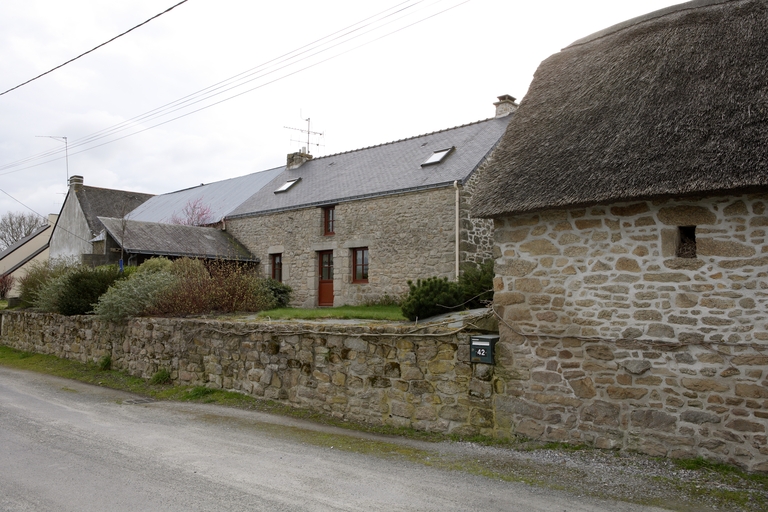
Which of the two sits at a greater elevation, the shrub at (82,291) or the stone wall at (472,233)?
the stone wall at (472,233)

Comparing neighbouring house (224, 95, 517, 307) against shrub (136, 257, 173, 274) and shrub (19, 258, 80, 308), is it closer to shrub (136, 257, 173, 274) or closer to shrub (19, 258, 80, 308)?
shrub (136, 257, 173, 274)

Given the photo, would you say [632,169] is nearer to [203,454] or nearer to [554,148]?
[554,148]

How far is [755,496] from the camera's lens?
17.1 ft

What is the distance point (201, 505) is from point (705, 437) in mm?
4913

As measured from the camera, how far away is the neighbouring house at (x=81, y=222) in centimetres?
2348

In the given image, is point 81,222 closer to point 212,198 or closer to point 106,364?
point 212,198

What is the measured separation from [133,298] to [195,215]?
13.6 metres

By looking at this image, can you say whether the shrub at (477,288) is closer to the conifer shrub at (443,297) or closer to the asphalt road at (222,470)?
the conifer shrub at (443,297)

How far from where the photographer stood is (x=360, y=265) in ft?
58.8

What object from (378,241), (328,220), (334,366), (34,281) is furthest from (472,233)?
(34,281)

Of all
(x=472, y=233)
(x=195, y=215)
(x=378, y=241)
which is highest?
(x=195, y=215)

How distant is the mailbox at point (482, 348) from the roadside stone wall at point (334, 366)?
0.41ft

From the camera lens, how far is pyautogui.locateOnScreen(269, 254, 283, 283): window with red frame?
20750 millimetres

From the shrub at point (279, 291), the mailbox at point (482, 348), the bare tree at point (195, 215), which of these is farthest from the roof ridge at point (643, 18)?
the bare tree at point (195, 215)
